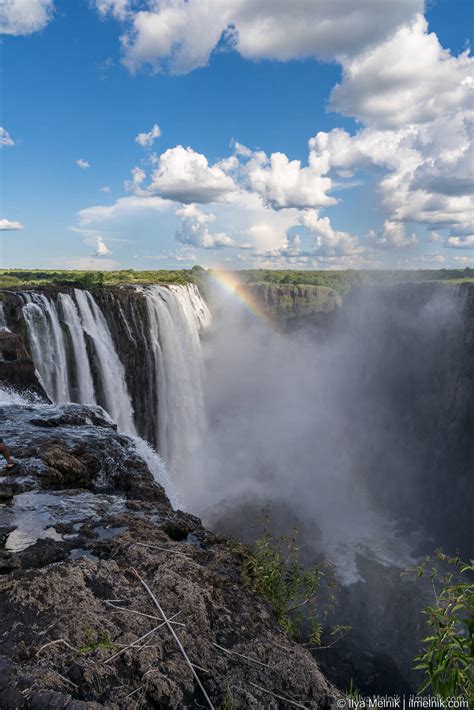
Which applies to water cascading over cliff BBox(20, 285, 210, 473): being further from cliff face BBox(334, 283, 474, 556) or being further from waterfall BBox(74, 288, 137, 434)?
cliff face BBox(334, 283, 474, 556)

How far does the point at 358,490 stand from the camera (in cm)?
3684

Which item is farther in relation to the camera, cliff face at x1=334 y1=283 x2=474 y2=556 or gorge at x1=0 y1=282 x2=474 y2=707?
cliff face at x1=334 y1=283 x2=474 y2=556

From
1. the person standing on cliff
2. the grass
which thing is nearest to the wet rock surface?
the grass

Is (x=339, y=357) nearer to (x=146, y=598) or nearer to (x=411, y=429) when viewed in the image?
(x=411, y=429)

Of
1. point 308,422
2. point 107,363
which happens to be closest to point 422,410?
point 308,422

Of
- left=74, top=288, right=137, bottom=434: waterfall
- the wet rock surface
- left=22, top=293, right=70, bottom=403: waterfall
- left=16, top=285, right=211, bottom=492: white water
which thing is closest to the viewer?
the wet rock surface

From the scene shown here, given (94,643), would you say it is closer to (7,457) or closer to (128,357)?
(7,457)

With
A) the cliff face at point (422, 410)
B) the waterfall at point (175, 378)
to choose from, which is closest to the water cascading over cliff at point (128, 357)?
the waterfall at point (175, 378)

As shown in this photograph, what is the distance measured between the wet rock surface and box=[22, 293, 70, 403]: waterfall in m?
11.8

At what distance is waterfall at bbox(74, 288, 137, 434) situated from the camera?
70.2 ft

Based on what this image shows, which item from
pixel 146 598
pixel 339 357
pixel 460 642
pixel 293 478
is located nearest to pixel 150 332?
pixel 293 478

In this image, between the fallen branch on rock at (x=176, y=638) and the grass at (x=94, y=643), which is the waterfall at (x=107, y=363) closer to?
the fallen branch on rock at (x=176, y=638)

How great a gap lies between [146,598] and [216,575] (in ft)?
3.48

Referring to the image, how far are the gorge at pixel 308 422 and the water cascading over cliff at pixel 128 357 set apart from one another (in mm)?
97
